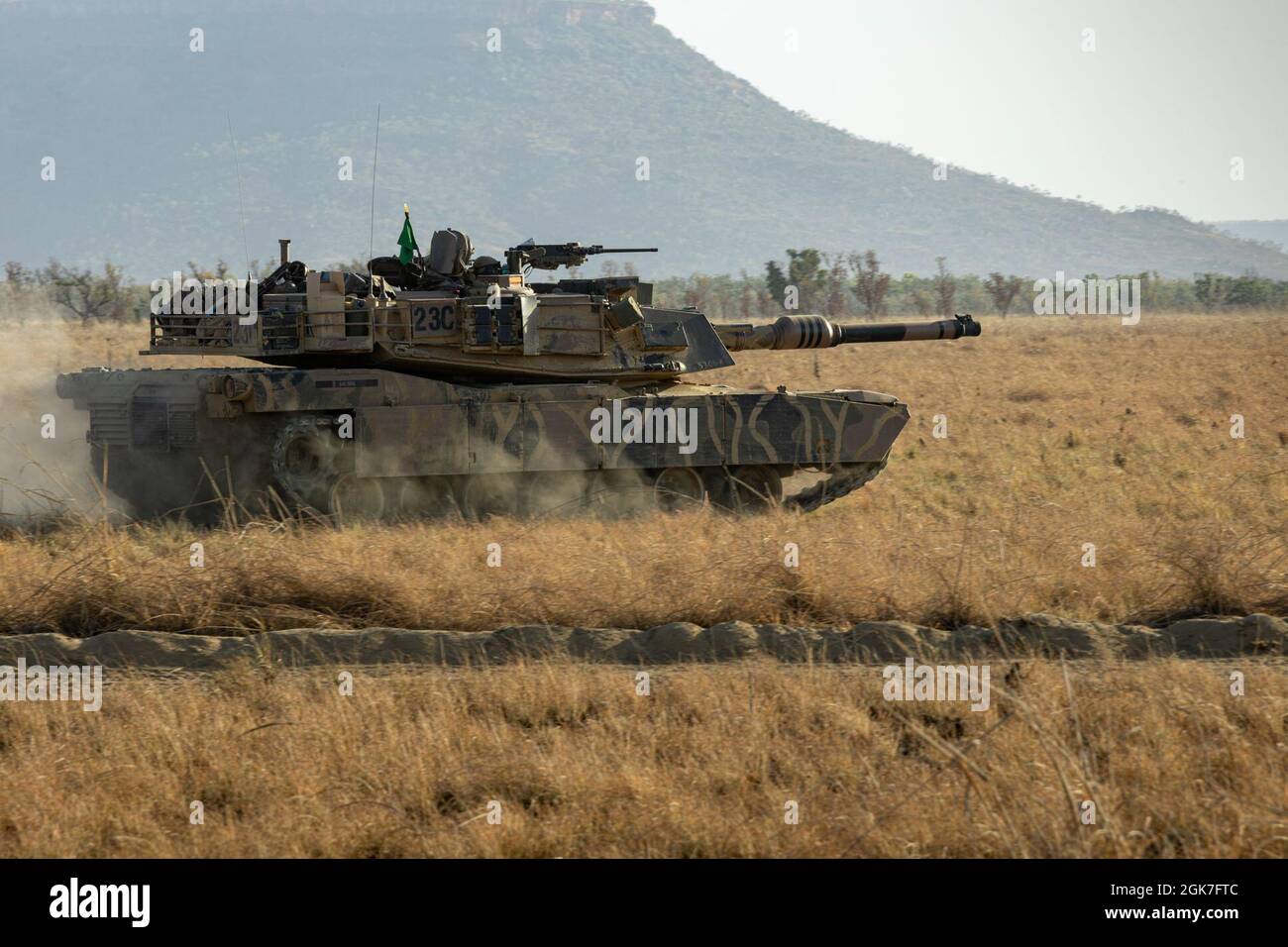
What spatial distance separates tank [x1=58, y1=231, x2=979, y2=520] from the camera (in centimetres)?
1448

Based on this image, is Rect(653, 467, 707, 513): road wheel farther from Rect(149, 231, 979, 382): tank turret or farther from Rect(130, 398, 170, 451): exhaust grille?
Rect(130, 398, 170, 451): exhaust grille

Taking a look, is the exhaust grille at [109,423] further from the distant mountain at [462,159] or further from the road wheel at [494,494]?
the distant mountain at [462,159]

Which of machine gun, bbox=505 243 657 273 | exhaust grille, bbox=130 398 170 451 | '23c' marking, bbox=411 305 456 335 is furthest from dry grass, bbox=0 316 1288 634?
machine gun, bbox=505 243 657 273

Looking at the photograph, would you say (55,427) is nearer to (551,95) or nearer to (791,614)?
(791,614)

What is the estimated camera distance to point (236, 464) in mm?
14773

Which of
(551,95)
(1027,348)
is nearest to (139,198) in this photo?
(551,95)

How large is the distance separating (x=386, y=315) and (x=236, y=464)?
2.19 meters

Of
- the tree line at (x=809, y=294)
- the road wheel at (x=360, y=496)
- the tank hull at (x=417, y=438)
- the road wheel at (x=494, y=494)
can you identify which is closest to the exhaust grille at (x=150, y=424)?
the tank hull at (x=417, y=438)

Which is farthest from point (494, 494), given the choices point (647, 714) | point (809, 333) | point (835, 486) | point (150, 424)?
point (647, 714)

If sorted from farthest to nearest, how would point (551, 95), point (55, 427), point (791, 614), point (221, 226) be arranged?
point (551, 95)
point (221, 226)
point (55, 427)
point (791, 614)

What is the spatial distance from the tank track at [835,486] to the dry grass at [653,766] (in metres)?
6.55

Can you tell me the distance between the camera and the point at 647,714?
8336 mm

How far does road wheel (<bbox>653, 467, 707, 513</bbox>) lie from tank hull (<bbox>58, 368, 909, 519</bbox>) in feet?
0.07

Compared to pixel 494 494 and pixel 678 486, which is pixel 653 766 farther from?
pixel 678 486
